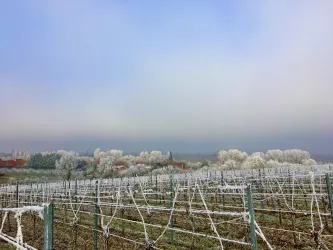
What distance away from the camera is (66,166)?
50438mm

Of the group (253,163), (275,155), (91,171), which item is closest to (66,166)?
(91,171)

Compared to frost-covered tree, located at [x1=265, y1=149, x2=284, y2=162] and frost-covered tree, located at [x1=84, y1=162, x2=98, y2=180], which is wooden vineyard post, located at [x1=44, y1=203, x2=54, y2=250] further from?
frost-covered tree, located at [x1=265, y1=149, x2=284, y2=162]

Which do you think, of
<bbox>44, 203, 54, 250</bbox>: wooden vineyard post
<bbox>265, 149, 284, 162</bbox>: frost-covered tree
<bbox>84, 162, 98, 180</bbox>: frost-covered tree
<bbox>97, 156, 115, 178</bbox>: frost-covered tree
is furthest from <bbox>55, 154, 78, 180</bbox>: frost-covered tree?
<bbox>44, 203, 54, 250</bbox>: wooden vineyard post

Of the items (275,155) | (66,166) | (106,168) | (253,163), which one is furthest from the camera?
(275,155)

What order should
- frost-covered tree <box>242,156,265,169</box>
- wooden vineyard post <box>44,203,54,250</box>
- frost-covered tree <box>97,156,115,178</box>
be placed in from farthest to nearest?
frost-covered tree <box>242,156,265,169</box>, frost-covered tree <box>97,156,115,178</box>, wooden vineyard post <box>44,203,54,250</box>

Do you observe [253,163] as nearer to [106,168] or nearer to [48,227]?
[106,168]

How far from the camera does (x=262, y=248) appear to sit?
293 inches

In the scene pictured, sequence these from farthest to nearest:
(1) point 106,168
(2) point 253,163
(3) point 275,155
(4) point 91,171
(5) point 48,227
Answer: (3) point 275,155 → (2) point 253,163 → (1) point 106,168 → (4) point 91,171 → (5) point 48,227

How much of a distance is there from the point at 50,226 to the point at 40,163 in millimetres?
60896

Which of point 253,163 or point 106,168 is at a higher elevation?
point 253,163

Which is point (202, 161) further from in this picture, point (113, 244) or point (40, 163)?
point (113, 244)

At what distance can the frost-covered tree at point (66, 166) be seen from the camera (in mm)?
50219

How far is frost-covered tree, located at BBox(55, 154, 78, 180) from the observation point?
5022cm

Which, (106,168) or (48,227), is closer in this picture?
(48,227)
